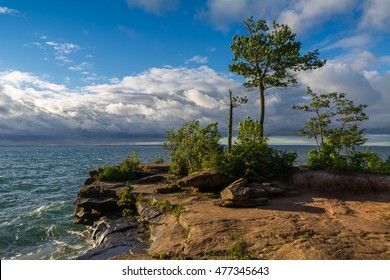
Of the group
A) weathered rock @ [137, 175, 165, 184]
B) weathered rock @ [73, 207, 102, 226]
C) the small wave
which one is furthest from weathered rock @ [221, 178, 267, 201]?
the small wave

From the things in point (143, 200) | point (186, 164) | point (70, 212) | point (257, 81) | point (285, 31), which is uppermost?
point (285, 31)

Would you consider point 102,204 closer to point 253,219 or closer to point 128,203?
point 128,203

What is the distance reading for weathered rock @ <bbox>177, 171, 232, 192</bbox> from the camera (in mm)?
19641

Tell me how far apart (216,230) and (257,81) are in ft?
57.6

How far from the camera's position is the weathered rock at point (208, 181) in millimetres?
19641

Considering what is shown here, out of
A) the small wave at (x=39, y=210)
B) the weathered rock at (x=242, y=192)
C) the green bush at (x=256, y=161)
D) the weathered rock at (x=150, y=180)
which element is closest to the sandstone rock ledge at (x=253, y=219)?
the weathered rock at (x=242, y=192)

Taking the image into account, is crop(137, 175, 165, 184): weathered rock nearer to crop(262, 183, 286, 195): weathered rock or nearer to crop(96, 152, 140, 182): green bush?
crop(96, 152, 140, 182): green bush

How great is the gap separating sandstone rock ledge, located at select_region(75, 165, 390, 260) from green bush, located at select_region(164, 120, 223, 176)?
13.4 feet

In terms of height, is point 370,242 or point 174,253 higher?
point 370,242

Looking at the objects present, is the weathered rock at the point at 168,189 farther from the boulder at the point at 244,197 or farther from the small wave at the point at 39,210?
the small wave at the point at 39,210

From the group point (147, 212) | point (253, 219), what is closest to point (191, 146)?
point (147, 212)

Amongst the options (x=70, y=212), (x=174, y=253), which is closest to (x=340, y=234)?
(x=174, y=253)
